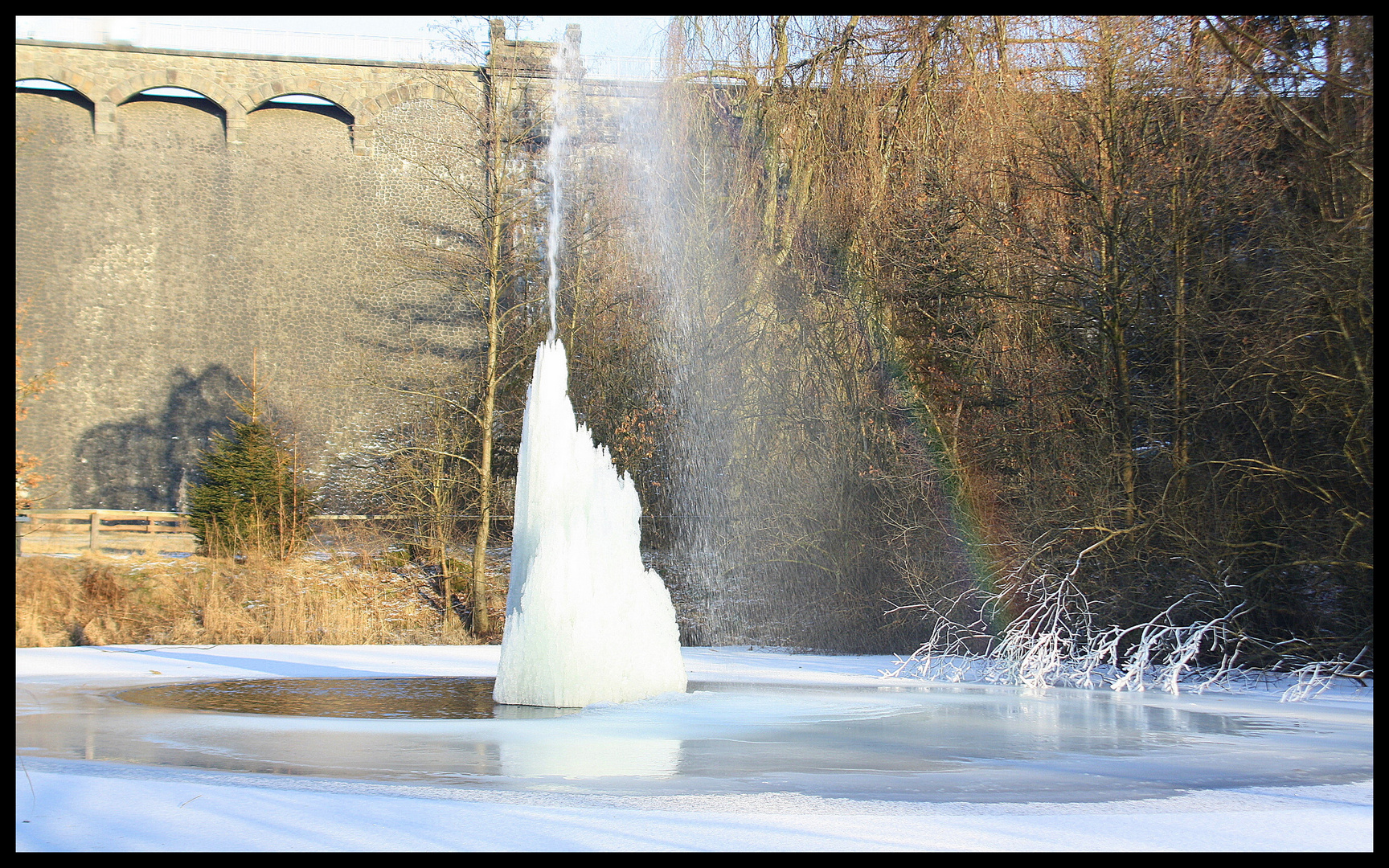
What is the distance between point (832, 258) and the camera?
17500 millimetres

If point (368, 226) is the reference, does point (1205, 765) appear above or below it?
below

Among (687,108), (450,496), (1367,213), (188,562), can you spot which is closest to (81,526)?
(188,562)

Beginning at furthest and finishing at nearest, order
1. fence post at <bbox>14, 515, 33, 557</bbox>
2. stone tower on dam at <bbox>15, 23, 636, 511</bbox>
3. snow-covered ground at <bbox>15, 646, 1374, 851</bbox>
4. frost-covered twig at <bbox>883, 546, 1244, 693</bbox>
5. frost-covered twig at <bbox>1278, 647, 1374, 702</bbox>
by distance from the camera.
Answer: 1. stone tower on dam at <bbox>15, 23, 636, 511</bbox>
2. fence post at <bbox>14, 515, 33, 557</bbox>
3. frost-covered twig at <bbox>883, 546, 1244, 693</bbox>
4. frost-covered twig at <bbox>1278, 647, 1374, 702</bbox>
5. snow-covered ground at <bbox>15, 646, 1374, 851</bbox>

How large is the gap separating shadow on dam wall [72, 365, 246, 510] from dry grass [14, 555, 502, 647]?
31.2ft

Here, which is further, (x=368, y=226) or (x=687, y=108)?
(x=368, y=226)

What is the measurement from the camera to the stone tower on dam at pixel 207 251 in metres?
34.0

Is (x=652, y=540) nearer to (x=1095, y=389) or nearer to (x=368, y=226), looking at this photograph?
(x=1095, y=389)

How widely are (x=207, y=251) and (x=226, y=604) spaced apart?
17497 millimetres

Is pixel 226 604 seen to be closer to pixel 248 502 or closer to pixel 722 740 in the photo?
pixel 248 502

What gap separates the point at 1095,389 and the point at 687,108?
746 cm

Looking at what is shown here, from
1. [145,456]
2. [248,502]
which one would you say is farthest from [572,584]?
[145,456]

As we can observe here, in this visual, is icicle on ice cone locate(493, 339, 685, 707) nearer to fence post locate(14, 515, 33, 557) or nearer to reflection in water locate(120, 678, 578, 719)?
reflection in water locate(120, 678, 578, 719)

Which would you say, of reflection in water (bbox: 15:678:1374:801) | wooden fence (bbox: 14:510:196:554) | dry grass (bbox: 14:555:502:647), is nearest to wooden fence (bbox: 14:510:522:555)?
wooden fence (bbox: 14:510:196:554)

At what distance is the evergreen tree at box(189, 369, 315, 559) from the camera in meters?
23.5
